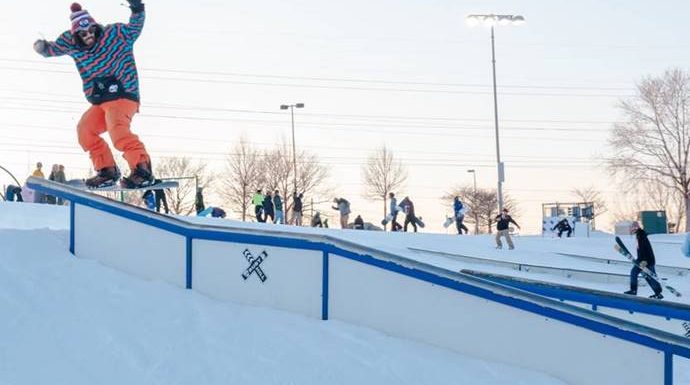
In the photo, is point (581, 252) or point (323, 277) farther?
point (581, 252)

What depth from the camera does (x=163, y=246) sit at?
8.99 meters

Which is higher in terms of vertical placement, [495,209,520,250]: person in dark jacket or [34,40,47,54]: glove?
[34,40,47,54]: glove

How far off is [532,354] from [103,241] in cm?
437

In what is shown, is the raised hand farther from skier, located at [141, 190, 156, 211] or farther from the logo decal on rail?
skier, located at [141, 190, 156, 211]

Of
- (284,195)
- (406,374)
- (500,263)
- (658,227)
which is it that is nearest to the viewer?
(406,374)

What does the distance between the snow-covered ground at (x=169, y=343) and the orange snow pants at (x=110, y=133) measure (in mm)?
1436


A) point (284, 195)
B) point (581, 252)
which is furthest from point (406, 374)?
point (284, 195)

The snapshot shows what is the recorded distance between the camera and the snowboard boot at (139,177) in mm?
9820

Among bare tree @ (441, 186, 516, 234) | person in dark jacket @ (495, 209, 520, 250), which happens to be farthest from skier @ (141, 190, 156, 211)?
bare tree @ (441, 186, 516, 234)

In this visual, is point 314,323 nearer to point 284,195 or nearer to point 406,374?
point 406,374

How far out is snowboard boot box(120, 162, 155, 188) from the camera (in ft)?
32.2

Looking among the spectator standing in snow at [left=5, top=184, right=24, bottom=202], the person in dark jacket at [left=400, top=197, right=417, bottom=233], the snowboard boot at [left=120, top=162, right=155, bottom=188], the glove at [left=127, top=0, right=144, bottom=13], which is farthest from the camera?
the person in dark jacket at [left=400, top=197, right=417, bottom=233]

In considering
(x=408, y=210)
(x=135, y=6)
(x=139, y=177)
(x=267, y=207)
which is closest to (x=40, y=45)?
(x=135, y=6)

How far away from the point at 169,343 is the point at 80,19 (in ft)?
13.1
